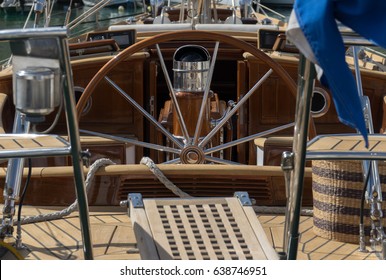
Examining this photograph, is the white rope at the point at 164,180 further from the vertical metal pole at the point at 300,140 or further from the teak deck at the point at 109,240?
the vertical metal pole at the point at 300,140

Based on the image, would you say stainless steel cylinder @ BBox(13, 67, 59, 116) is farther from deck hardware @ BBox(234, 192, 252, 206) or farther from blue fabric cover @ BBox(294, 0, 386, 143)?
deck hardware @ BBox(234, 192, 252, 206)

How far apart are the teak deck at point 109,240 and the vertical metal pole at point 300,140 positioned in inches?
30.2

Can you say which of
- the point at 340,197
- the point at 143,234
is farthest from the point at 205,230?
the point at 340,197

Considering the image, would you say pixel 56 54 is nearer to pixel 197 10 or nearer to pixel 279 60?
pixel 279 60

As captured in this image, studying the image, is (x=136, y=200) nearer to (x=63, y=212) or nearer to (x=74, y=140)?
(x=63, y=212)

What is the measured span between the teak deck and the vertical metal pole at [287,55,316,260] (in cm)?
77

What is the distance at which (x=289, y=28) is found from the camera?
1.97m

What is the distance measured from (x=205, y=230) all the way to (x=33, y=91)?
0.86 m

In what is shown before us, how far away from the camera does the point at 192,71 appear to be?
4.04 m

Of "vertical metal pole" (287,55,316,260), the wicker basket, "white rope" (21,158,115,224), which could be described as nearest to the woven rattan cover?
"vertical metal pole" (287,55,316,260)

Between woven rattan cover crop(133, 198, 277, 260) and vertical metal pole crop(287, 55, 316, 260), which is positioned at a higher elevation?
vertical metal pole crop(287, 55, 316, 260)

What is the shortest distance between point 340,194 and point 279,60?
5.62 ft

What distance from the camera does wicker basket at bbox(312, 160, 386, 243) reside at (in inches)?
126
